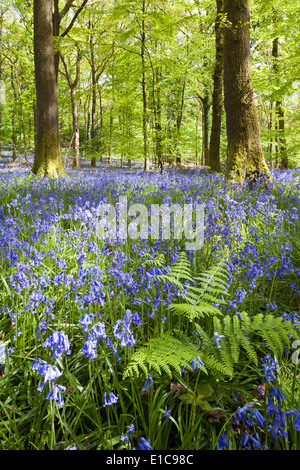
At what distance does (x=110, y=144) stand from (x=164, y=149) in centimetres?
287

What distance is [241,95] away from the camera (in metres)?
5.64

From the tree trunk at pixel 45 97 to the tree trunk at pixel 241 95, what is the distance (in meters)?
4.68

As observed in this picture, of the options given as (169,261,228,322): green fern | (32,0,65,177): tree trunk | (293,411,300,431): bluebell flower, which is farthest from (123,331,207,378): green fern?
(32,0,65,177): tree trunk

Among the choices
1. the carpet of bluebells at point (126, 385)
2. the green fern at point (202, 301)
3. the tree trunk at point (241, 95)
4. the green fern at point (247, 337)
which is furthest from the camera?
the tree trunk at point (241, 95)

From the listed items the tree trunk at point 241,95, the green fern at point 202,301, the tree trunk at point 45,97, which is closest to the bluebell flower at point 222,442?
the green fern at point 202,301

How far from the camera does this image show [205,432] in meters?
1.28

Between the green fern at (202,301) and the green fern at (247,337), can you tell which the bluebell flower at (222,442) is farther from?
the green fern at (202,301)

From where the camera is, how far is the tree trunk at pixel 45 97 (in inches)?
313

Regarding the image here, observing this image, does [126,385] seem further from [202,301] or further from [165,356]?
[202,301]

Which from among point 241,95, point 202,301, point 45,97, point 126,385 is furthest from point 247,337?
point 45,97

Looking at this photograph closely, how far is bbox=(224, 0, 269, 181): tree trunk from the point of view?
18.4 ft

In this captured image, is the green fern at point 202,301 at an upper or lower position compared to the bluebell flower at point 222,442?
upper

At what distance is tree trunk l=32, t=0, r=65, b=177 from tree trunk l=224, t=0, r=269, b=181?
15.4 ft
